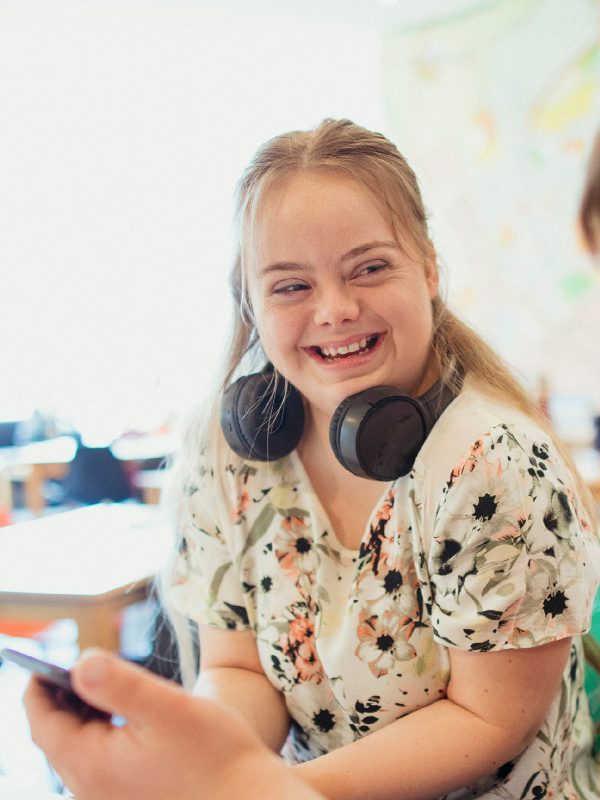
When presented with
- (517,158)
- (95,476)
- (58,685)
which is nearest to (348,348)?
(58,685)

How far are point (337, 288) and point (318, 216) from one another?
0.29ft

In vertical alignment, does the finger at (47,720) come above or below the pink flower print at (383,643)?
above

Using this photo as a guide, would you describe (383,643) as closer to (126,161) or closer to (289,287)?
(289,287)

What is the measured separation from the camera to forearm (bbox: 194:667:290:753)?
1057 mm

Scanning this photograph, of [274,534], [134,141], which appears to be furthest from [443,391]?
[134,141]

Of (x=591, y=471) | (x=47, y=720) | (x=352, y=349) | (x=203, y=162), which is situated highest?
(x=203, y=162)

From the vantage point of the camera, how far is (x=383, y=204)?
1002 millimetres

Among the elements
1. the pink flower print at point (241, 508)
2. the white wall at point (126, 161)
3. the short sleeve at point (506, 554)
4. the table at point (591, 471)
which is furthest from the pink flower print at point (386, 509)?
the white wall at point (126, 161)

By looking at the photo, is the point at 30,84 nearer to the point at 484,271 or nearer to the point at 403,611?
the point at 484,271

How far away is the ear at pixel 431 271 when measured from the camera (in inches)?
42.5

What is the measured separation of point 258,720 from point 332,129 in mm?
788

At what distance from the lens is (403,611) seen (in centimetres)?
97

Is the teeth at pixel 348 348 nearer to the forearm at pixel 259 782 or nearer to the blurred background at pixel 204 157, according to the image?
the forearm at pixel 259 782

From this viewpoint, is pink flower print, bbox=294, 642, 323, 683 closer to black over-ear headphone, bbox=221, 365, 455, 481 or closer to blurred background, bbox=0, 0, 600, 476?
black over-ear headphone, bbox=221, 365, 455, 481
